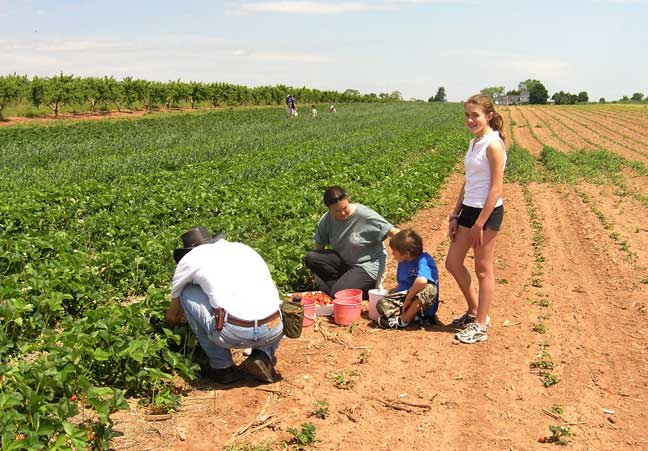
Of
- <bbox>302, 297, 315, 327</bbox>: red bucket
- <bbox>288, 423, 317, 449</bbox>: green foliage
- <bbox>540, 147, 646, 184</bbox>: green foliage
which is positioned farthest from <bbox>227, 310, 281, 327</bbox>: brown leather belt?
<bbox>540, 147, 646, 184</bbox>: green foliage

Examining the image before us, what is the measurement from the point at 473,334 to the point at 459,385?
82cm

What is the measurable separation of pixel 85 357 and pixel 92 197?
6.21 metres

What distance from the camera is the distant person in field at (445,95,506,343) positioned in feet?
15.5

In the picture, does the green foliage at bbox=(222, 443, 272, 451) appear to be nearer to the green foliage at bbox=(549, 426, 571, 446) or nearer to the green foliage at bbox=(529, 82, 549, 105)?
the green foliage at bbox=(549, 426, 571, 446)

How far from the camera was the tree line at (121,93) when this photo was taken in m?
34.7

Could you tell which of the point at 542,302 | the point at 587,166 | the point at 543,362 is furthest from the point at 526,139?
the point at 543,362

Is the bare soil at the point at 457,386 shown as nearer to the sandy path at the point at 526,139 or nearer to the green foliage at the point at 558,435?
the green foliage at the point at 558,435

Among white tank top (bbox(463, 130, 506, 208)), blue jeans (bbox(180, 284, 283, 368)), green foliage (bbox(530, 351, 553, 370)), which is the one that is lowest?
green foliage (bbox(530, 351, 553, 370))

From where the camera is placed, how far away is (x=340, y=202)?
5668mm

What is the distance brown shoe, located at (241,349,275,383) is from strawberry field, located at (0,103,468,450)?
45 centimetres

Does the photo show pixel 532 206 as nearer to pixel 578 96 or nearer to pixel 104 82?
pixel 104 82

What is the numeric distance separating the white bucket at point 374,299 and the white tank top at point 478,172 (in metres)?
1.24

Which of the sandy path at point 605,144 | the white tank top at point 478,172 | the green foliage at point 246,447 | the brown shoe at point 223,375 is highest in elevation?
the sandy path at point 605,144

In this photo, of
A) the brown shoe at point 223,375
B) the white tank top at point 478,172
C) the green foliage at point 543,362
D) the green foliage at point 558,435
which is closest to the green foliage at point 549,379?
the green foliage at point 543,362
